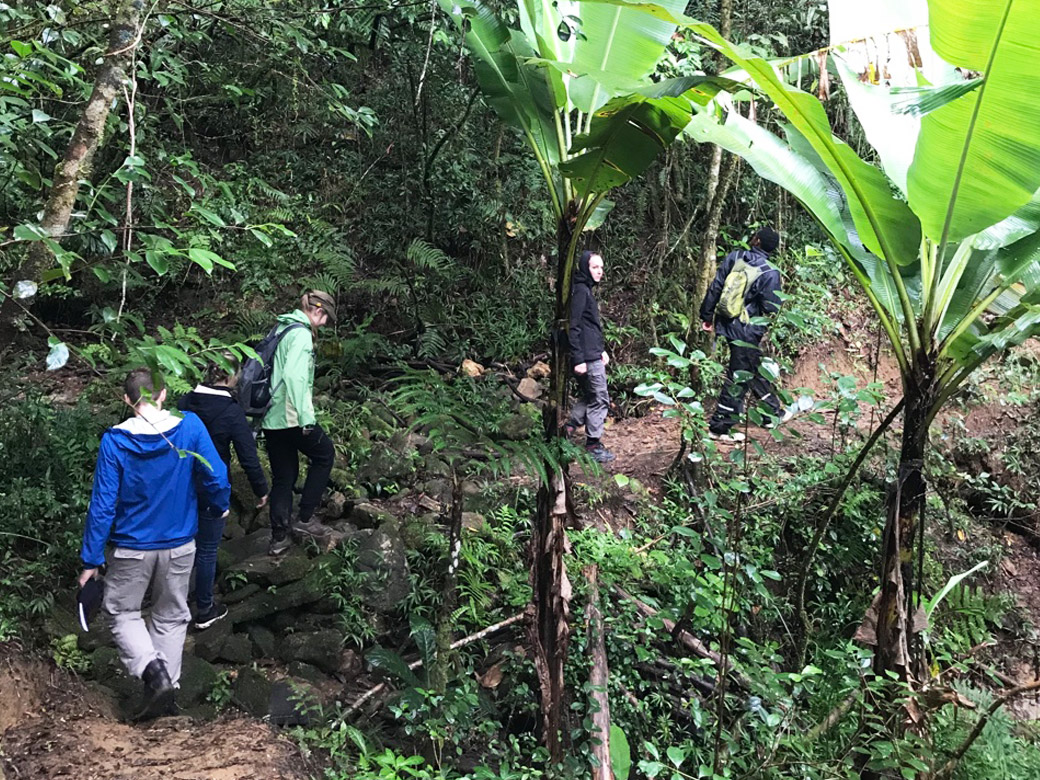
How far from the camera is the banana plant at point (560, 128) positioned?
3180 millimetres

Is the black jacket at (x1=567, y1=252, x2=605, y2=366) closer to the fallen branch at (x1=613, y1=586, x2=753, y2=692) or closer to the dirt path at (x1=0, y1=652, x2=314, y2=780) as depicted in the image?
the fallen branch at (x1=613, y1=586, x2=753, y2=692)

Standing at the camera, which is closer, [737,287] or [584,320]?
[584,320]

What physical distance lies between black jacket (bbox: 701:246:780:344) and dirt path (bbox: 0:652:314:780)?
5318mm

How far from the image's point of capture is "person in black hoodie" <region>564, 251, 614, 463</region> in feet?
22.0

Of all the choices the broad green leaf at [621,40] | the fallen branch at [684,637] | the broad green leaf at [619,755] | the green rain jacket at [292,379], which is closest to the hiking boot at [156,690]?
the green rain jacket at [292,379]

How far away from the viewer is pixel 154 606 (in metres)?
4.21

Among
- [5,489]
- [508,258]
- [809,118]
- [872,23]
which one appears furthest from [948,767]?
[508,258]

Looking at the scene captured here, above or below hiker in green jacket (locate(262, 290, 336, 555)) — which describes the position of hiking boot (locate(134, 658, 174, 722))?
below

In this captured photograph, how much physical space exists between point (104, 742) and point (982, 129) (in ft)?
16.7

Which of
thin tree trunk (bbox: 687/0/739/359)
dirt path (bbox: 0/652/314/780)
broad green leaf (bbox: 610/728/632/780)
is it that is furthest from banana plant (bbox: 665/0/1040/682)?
thin tree trunk (bbox: 687/0/739/359)

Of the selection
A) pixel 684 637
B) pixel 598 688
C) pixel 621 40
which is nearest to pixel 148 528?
pixel 598 688

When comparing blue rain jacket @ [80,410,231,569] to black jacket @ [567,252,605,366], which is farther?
black jacket @ [567,252,605,366]

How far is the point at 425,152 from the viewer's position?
948 centimetres

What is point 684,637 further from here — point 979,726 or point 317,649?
point 317,649
